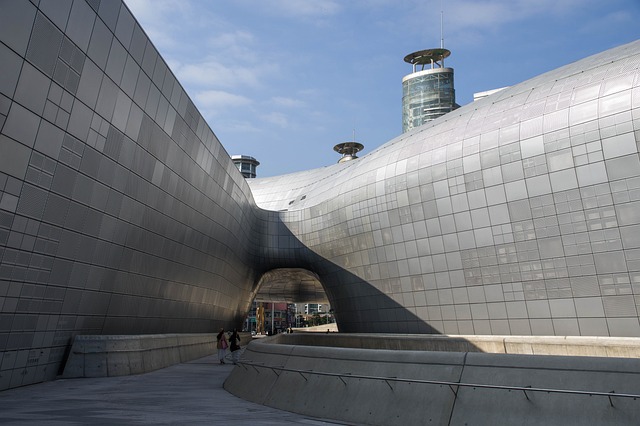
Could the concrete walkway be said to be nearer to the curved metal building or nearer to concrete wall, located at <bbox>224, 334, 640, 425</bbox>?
concrete wall, located at <bbox>224, 334, 640, 425</bbox>

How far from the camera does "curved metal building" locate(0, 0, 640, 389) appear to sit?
49.4 ft

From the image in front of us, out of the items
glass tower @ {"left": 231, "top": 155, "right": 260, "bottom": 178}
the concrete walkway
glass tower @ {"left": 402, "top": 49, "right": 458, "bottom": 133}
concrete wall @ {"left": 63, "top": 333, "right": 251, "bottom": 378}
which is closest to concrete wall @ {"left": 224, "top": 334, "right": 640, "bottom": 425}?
the concrete walkway

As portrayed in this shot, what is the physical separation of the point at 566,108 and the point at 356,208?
581 inches

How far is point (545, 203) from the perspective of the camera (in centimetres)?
2545

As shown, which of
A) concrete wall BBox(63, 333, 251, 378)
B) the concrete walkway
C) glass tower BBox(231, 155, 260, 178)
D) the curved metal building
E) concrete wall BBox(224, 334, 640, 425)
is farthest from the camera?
glass tower BBox(231, 155, 260, 178)

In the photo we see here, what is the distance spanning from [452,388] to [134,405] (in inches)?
271

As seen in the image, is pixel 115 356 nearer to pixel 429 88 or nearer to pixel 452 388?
pixel 452 388

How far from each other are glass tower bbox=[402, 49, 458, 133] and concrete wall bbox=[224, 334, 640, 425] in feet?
265

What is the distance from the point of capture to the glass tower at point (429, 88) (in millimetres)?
89188

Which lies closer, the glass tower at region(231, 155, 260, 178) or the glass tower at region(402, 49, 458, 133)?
the glass tower at region(402, 49, 458, 133)

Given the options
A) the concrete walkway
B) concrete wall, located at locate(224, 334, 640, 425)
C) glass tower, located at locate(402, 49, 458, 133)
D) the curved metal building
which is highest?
glass tower, located at locate(402, 49, 458, 133)

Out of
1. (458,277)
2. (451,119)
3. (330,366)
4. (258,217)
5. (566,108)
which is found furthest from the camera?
(258,217)

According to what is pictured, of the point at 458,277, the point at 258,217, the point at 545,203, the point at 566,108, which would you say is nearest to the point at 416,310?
the point at 458,277

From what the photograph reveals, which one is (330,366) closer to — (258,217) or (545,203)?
(545,203)
